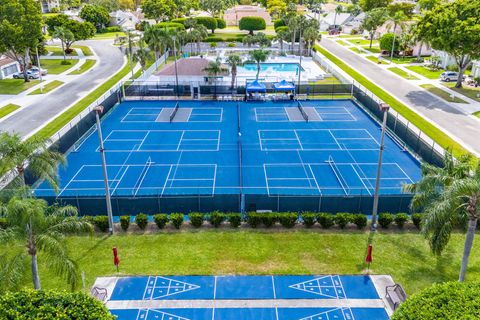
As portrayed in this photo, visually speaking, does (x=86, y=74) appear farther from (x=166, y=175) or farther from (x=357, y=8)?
(x=357, y=8)

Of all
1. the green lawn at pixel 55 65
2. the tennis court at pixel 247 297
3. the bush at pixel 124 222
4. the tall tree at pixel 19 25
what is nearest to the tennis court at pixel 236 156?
the bush at pixel 124 222

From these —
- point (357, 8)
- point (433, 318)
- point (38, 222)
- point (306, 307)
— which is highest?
point (357, 8)

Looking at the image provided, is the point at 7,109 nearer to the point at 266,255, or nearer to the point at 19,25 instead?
the point at 19,25

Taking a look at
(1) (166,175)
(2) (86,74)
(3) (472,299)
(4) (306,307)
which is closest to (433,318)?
(3) (472,299)

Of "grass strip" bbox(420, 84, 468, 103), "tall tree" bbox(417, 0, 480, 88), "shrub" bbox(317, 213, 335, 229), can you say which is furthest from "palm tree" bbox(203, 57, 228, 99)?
"shrub" bbox(317, 213, 335, 229)

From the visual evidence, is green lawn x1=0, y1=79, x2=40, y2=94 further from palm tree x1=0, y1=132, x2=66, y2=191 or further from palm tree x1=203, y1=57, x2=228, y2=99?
palm tree x1=0, y1=132, x2=66, y2=191

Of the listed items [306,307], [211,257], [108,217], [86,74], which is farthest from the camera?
[86,74]
